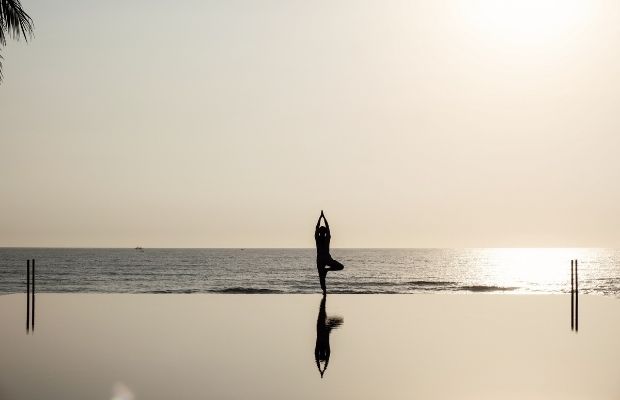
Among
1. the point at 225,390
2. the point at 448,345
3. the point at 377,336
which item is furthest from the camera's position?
the point at 377,336

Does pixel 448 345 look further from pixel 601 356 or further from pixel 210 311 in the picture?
pixel 210 311

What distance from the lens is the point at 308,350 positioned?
12.9 m

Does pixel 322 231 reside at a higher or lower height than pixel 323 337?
higher

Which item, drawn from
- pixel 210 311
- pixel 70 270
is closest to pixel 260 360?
pixel 210 311

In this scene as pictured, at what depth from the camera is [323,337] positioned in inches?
574

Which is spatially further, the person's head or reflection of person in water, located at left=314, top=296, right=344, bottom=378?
the person's head

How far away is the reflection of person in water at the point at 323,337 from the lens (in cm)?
1157

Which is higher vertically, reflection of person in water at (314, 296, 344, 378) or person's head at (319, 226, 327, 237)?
person's head at (319, 226, 327, 237)

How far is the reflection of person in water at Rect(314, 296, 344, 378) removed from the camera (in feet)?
38.0

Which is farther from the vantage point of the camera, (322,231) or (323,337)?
(322,231)

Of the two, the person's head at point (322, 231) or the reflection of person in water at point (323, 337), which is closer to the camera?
the reflection of person in water at point (323, 337)

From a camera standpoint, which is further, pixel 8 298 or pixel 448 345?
pixel 8 298

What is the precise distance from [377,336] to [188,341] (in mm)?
3350

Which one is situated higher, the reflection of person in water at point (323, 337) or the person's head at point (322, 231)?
the person's head at point (322, 231)
